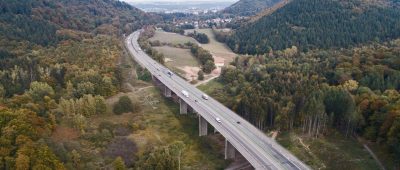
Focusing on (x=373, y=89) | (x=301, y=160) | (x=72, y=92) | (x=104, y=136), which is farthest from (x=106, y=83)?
(x=373, y=89)

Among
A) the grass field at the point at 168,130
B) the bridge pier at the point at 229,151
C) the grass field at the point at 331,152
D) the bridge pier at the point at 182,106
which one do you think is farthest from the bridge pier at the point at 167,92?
the grass field at the point at 331,152

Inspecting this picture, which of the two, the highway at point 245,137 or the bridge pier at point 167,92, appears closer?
the highway at point 245,137

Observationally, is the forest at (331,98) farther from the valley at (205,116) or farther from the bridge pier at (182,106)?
the bridge pier at (182,106)

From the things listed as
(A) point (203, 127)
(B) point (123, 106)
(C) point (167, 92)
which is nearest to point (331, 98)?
(A) point (203, 127)

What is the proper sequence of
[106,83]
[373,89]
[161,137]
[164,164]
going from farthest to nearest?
[106,83], [373,89], [161,137], [164,164]

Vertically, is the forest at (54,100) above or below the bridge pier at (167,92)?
above

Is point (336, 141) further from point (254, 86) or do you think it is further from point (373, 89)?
point (254, 86)
